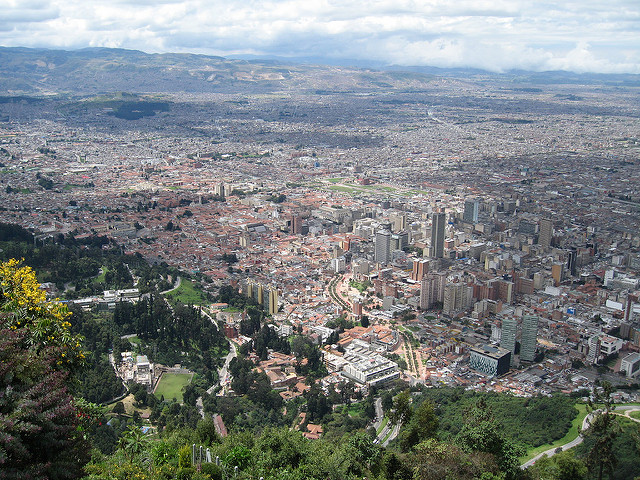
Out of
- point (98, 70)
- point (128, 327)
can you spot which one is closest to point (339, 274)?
point (128, 327)

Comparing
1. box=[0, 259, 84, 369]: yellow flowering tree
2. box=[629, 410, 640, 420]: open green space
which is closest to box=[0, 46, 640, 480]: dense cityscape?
box=[629, 410, 640, 420]: open green space

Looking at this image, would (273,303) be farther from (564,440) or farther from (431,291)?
(564,440)

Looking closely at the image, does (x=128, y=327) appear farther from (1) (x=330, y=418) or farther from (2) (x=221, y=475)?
(2) (x=221, y=475)

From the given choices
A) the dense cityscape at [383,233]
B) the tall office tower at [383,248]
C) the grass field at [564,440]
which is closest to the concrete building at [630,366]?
the dense cityscape at [383,233]

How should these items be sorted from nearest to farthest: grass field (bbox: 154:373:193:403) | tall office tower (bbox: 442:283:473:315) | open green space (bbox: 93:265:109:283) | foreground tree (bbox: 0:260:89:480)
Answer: foreground tree (bbox: 0:260:89:480), grass field (bbox: 154:373:193:403), tall office tower (bbox: 442:283:473:315), open green space (bbox: 93:265:109:283)

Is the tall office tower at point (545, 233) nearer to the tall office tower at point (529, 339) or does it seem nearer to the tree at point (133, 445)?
the tall office tower at point (529, 339)

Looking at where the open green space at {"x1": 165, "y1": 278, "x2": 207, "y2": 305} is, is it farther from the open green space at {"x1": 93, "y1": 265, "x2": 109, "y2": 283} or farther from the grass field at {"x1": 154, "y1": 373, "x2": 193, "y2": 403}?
the grass field at {"x1": 154, "y1": 373, "x2": 193, "y2": 403}
